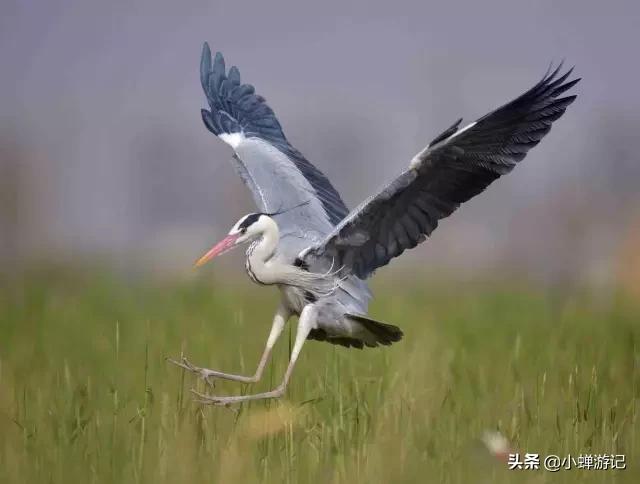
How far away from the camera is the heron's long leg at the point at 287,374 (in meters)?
4.49

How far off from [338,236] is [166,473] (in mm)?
1492

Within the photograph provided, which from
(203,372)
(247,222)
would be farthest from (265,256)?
(203,372)

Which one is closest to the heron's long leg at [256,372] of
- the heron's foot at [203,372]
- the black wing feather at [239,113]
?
the heron's foot at [203,372]

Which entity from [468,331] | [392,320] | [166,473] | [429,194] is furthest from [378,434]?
[392,320]

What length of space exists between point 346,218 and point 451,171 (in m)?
0.50

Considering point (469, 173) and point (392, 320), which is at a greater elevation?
point (469, 173)

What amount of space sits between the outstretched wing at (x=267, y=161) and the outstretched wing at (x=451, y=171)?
1.50ft

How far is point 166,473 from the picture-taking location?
3633 mm

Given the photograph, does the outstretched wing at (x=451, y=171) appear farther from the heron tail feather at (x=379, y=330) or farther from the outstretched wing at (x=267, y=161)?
the outstretched wing at (x=267, y=161)

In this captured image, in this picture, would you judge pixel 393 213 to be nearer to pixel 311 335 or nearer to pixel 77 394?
pixel 311 335

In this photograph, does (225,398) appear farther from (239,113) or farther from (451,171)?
(239,113)

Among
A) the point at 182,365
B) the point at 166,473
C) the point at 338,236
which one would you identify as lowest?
the point at 166,473

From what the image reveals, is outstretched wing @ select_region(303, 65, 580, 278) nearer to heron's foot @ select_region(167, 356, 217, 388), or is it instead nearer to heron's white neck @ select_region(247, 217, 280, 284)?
heron's white neck @ select_region(247, 217, 280, 284)

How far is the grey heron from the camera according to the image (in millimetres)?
4402
